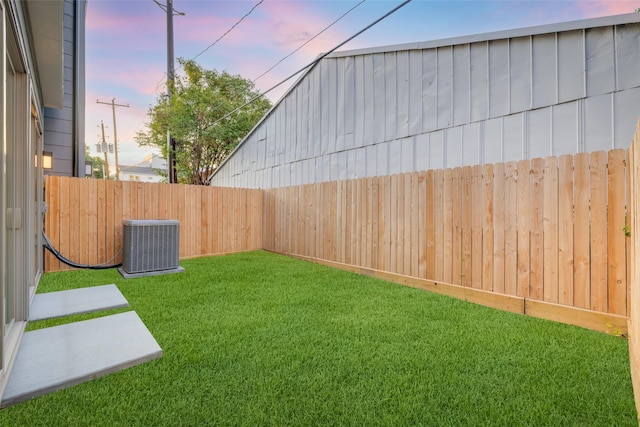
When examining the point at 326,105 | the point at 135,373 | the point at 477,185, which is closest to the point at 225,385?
the point at 135,373

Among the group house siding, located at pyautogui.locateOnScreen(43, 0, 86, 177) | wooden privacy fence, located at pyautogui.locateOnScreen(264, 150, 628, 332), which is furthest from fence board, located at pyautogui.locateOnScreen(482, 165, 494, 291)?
house siding, located at pyautogui.locateOnScreen(43, 0, 86, 177)

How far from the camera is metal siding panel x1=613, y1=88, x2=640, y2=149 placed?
3115 millimetres

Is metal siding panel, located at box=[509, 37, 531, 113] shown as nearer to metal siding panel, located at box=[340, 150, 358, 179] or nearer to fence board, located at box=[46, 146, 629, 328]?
fence board, located at box=[46, 146, 629, 328]

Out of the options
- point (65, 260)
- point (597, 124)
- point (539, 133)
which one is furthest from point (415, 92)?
point (65, 260)

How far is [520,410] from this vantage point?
1.59 m

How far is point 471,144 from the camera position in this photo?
4.36 m

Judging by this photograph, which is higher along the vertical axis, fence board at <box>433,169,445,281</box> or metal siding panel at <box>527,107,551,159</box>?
metal siding panel at <box>527,107,551,159</box>

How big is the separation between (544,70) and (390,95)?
2.31 m

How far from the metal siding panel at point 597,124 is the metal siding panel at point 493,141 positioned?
86 centimetres

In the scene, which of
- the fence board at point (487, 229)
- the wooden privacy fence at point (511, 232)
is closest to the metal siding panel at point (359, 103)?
the wooden privacy fence at point (511, 232)

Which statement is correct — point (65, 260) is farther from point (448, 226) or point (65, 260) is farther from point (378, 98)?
point (378, 98)

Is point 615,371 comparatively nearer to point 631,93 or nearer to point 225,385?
point 225,385

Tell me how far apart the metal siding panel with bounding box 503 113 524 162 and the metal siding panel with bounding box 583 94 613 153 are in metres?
0.63

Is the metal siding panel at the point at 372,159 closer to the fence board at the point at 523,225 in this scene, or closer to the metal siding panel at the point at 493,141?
the metal siding panel at the point at 493,141
